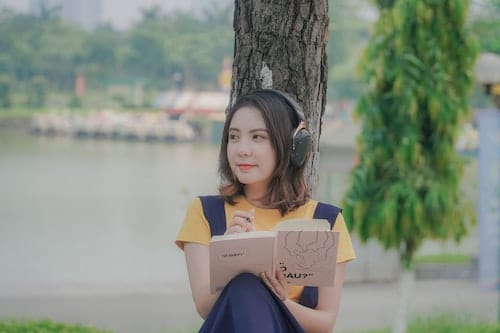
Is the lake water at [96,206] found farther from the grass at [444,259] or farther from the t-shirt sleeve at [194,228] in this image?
the t-shirt sleeve at [194,228]

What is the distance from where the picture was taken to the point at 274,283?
2143 mm

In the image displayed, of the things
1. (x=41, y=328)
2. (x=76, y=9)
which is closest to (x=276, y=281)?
(x=41, y=328)

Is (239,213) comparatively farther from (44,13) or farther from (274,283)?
(44,13)

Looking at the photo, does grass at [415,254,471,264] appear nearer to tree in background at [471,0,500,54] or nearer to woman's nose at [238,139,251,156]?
tree in background at [471,0,500,54]

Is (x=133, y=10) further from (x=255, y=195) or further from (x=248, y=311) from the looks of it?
(x=248, y=311)

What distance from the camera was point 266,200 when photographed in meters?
2.35

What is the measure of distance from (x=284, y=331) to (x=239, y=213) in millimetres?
283

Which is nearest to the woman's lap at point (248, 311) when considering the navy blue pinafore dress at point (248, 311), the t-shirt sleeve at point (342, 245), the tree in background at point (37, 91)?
the navy blue pinafore dress at point (248, 311)

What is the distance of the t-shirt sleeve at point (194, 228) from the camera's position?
228 centimetres

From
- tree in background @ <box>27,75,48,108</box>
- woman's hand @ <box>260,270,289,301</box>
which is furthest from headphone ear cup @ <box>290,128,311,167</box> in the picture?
tree in background @ <box>27,75,48,108</box>

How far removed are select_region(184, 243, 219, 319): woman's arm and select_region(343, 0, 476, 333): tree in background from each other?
10.5 feet

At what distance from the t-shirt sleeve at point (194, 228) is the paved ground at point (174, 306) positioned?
3831mm

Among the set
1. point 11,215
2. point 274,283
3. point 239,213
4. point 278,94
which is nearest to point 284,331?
point 274,283

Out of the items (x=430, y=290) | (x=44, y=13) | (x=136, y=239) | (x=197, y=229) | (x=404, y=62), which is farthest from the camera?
(x=44, y=13)
